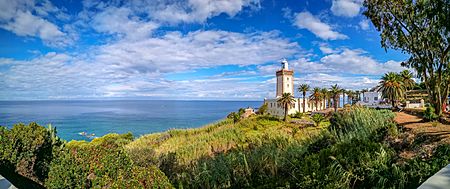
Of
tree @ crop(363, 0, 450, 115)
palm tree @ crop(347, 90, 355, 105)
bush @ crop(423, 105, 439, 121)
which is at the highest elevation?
tree @ crop(363, 0, 450, 115)

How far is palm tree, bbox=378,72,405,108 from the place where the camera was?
3148 cm

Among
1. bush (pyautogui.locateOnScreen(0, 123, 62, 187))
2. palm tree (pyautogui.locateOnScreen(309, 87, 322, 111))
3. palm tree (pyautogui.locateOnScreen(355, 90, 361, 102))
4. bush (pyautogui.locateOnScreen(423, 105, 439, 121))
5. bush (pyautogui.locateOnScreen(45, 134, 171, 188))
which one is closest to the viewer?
bush (pyautogui.locateOnScreen(45, 134, 171, 188))

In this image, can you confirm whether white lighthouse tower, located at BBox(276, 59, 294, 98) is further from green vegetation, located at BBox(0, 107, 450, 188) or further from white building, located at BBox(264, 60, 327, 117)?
green vegetation, located at BBox(0, 107, 450, 188)

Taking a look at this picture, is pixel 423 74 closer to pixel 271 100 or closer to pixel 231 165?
pixel 231 165

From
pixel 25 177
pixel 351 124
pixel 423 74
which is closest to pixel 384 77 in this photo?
pixel 423 74

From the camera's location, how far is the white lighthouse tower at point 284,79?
2057 inches

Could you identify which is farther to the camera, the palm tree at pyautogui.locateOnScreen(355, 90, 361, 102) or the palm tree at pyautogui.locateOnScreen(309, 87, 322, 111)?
the palm tree at pyautogui.locateOnScreen(355, 90, 361, 102)

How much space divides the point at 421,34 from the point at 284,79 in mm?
40486

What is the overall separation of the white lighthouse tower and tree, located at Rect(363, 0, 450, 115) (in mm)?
38599

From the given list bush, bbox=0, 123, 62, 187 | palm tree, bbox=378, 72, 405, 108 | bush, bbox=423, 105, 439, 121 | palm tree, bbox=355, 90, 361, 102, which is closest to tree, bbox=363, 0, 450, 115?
bush, bbox=423, 105, 439, 121

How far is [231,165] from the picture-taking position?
619 centimetres

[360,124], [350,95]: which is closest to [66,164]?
[360,124]

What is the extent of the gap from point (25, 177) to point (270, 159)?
6.42 m

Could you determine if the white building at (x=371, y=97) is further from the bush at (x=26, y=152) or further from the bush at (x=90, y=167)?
the bush at (x=26, y=152)
